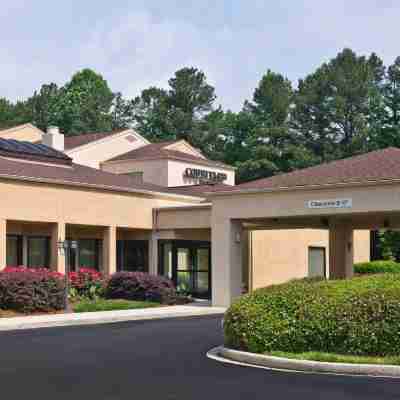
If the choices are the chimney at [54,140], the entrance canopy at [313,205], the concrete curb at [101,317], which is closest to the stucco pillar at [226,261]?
the entrance canopy at [313,205]

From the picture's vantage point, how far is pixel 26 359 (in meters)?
15.1

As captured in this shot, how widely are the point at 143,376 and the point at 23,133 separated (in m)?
48.2

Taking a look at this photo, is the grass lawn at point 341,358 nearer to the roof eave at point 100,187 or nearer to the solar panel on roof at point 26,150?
the roof eave at point 100,187

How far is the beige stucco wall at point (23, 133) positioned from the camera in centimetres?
5700

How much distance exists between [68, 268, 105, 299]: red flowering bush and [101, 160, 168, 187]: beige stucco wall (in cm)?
1850

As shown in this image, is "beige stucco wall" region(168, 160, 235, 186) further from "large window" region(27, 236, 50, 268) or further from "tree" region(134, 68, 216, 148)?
"tree" region(134, 68, 216, 148)

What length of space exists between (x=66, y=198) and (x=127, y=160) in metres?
20.8

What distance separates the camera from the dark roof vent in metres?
35.2

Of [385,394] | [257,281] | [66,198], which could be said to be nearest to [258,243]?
[257,281]

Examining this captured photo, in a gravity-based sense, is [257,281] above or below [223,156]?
below

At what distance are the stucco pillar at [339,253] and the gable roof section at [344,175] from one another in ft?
13.1

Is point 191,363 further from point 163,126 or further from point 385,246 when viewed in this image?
point 163,126

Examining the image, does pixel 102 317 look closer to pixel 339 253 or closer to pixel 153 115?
pixel 339 253

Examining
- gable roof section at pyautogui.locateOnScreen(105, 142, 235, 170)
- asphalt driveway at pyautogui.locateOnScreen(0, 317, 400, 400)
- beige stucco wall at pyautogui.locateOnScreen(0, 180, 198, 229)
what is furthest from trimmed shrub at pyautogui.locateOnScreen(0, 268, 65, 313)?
gable roof section at pyautogui.locateOnScreen(105, 142, 235, 170)
